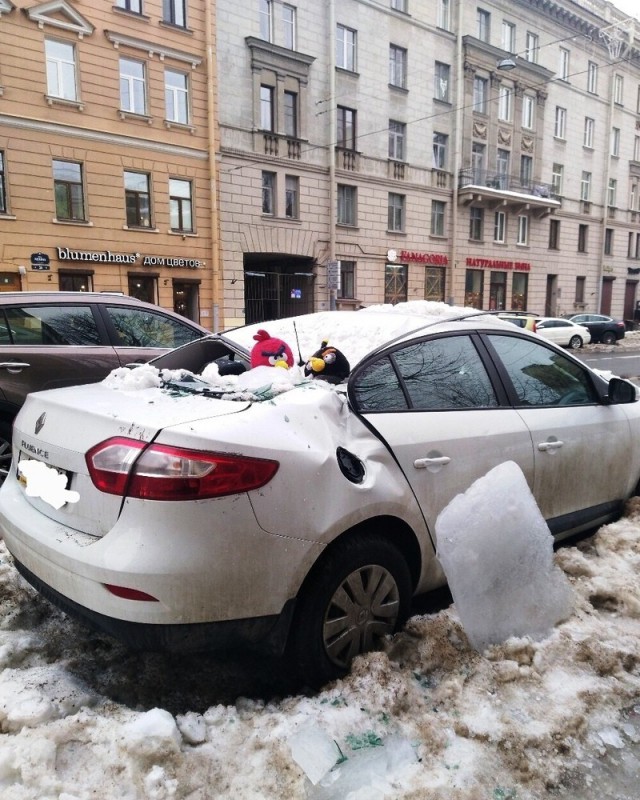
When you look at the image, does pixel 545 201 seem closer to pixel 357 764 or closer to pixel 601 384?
pixel 601 384

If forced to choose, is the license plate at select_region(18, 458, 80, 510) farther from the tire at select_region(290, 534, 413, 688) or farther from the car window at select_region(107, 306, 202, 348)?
the car window at select_region(107, 306, 202, 348)

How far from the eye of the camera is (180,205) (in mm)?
21359

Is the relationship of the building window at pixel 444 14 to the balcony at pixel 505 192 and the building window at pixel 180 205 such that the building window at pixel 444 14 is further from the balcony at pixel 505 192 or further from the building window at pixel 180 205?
the building window at pixel 180 205

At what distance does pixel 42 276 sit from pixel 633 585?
18.9m

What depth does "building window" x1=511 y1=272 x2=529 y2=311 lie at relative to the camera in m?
33.3

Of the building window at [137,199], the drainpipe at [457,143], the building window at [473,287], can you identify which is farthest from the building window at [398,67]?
the building window at [137,199]

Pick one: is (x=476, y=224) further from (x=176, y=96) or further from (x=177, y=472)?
(x=177, y=472)

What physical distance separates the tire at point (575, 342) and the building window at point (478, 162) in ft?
32.5

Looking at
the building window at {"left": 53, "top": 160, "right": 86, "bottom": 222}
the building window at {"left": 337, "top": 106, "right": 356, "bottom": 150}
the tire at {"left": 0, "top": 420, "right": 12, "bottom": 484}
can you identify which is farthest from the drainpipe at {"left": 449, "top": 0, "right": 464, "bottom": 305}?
the tire at {"left": 0, "top": 420, "right": 12, "bottom": 484}

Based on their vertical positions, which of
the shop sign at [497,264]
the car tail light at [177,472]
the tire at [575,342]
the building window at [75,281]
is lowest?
the tire at [575,342]

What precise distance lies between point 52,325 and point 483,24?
106ft

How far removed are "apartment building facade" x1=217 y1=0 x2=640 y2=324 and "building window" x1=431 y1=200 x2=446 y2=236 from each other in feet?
0.30

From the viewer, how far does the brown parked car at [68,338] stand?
4.73m

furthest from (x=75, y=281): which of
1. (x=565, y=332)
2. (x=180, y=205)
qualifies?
(x=565, y=332)
